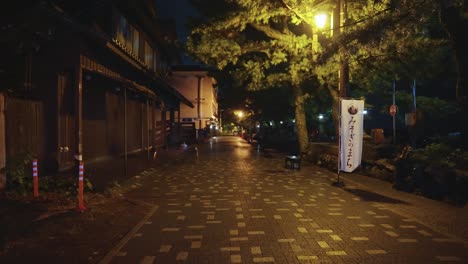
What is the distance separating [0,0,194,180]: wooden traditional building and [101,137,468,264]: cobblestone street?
11.9 feet

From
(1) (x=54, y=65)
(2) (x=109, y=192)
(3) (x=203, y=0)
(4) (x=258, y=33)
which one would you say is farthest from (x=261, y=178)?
(4) (x=258, y=33)

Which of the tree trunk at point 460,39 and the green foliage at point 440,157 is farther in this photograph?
the tree trunk at point 460,39

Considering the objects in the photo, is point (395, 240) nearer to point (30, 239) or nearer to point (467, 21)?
point (30, 239)

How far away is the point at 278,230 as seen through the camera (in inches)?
Result: 291

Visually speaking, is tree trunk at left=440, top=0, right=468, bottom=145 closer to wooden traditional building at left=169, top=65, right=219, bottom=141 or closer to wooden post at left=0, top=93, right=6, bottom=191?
wooden post at left=0, top=93, right=6, bottom=191

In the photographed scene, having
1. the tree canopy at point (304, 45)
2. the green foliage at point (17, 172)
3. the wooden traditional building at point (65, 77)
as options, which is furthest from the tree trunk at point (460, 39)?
the green foliage at point (17, 172)

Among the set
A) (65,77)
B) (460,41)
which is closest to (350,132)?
(460,41)

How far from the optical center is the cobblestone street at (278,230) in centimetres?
595

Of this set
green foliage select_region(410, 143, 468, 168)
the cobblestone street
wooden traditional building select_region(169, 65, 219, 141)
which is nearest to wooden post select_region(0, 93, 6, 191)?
the cobblestone street

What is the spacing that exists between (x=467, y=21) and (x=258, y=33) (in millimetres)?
16419

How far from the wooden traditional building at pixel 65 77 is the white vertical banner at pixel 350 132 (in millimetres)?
7030

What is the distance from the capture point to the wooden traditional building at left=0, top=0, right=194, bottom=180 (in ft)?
30.9

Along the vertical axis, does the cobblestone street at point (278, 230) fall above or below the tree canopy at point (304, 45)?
below

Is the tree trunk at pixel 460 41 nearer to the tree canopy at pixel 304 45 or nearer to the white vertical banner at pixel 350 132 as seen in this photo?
the tree canopy at pixel 304 45
